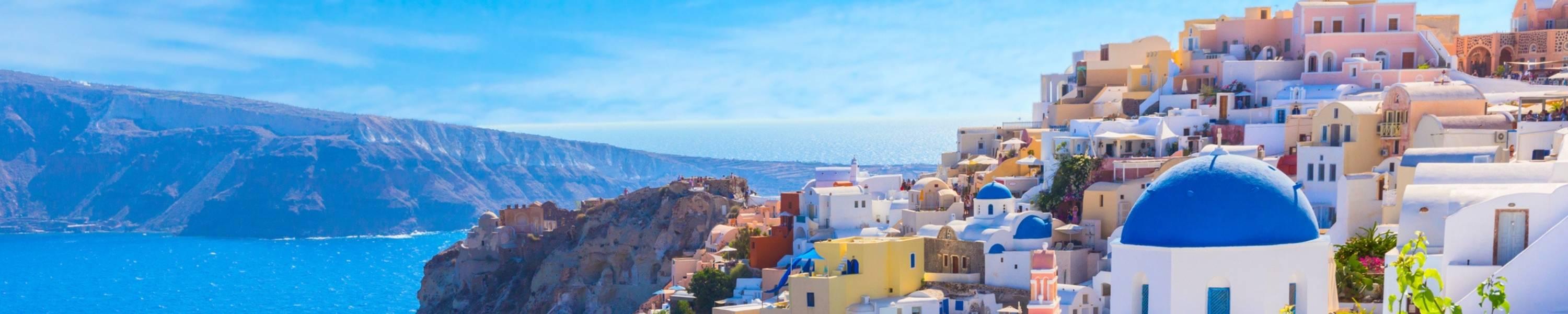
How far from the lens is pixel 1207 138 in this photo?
38375 millimetres

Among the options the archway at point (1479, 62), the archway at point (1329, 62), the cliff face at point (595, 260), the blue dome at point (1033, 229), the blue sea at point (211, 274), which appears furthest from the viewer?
the blue sea at point (211, 274)

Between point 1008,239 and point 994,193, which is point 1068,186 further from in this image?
point 1008,239

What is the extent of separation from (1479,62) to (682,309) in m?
20.9

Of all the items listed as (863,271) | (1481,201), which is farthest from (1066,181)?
(1481,201)

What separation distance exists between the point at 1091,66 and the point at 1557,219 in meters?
33.3

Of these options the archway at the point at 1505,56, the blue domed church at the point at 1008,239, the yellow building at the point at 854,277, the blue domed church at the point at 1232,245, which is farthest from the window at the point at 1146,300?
the archway at the point at 1505,56

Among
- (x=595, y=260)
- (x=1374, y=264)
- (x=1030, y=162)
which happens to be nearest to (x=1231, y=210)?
(x=1374, y=264)

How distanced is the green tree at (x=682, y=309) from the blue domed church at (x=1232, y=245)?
945 inches

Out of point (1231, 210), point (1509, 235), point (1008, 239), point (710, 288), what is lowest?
point (710, 288)

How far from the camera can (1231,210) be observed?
17406 millimetres

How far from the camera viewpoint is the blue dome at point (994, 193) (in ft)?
120

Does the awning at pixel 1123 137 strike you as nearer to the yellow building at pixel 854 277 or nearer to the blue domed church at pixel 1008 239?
the blue domed church at pixel 1008 239

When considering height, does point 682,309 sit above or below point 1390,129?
below

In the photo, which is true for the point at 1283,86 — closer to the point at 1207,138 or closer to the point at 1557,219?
the point at 1207,138
